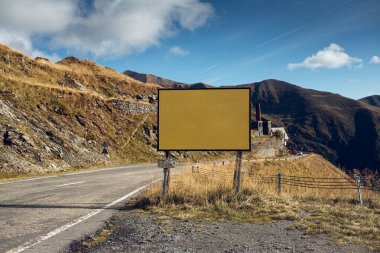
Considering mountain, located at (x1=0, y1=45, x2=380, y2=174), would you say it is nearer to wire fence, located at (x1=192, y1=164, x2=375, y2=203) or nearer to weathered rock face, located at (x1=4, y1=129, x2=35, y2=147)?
weathered rock face, located at (x1=4, y1=129, x2=35, y2=147)

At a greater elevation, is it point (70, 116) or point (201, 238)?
point (70, 116)

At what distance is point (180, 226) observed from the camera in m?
7.09

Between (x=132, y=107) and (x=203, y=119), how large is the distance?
1310 inches

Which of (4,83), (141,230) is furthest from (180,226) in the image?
(4,83)

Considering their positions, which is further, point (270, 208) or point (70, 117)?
point (70, 117)

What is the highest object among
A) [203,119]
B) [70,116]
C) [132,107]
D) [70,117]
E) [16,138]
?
[132,107]

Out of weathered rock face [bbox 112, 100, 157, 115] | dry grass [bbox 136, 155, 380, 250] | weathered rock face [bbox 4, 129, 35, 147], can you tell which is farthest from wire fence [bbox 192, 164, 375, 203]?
weathered rock face [bbox 112, 100, 157, 115]

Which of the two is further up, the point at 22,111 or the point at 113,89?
the point at 113,89

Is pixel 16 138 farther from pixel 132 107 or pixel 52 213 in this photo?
pixel 132 107

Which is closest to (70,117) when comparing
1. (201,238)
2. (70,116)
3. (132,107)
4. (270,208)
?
(70,116)

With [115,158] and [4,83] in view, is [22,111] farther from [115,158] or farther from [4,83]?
[115,158]

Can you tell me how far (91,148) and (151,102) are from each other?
17410 mm

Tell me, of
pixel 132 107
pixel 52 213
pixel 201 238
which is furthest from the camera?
pixel 132 107

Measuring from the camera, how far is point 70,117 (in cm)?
3284
